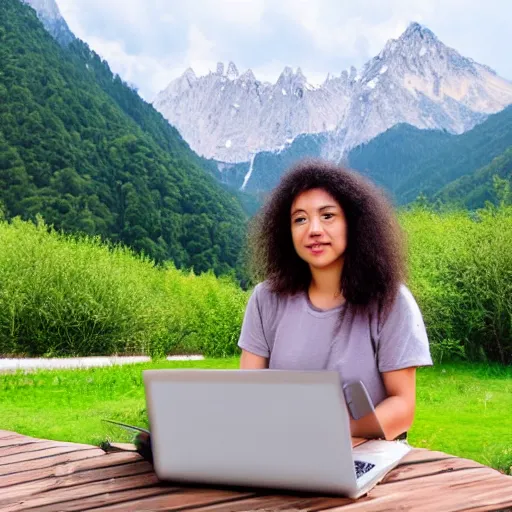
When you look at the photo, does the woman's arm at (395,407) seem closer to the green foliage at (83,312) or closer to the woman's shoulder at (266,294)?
the woman's shoulder at (266,294)

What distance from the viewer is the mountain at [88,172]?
27.5 meters

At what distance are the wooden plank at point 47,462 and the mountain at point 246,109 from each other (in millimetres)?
74252

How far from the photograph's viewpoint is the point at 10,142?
2833cm

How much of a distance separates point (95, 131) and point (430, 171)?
25143 mm

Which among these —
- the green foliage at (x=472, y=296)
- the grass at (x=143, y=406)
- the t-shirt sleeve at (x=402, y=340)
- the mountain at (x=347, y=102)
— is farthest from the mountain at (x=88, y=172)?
the mountain at (x=347, y=102)

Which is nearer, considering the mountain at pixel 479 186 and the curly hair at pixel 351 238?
the curly hair at pixel 351 238

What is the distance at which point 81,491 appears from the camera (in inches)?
45.8

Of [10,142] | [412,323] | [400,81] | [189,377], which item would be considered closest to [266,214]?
[412,323]

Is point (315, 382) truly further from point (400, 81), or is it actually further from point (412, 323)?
point (400, 81)

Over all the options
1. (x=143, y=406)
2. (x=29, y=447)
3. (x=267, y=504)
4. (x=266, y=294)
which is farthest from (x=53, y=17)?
(x=267, y=504)

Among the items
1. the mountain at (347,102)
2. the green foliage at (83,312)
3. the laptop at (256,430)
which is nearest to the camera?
the laptop at (256,430)

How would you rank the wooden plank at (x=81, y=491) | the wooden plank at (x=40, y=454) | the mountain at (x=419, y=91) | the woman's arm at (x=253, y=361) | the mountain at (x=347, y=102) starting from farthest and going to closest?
the mountain at (x=347, y=102), the mountain at (x=419, y=91), the woman's arm at (x=253, y=361), the wooden plank at (x=40, y=454), the wooden plank at (x=81, y=491)

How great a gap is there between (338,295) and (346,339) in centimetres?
11

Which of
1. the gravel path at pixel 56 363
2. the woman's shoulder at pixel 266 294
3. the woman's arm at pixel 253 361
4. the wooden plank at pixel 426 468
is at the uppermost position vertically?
the woman's shoulder at pixel 266 294
